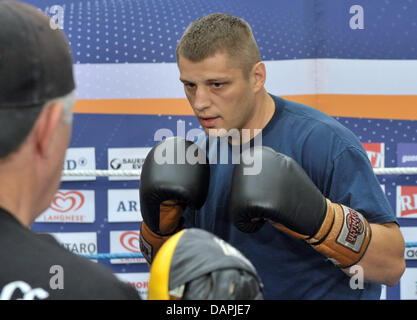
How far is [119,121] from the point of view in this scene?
2570 mm

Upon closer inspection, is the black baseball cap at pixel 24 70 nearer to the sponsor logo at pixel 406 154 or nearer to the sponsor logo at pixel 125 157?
the sponsor logo at pixel 125 157

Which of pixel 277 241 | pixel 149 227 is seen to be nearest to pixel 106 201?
pixel 149 227

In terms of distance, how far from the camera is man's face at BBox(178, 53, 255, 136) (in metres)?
1.45

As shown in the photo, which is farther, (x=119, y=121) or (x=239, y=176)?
(x=119, y=121)

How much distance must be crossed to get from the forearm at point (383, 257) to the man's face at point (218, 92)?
1.50 feet

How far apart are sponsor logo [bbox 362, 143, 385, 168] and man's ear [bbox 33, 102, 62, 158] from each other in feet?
6.79

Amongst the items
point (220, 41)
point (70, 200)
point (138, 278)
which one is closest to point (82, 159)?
point (70, 200)

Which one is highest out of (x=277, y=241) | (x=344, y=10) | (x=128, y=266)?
(x=344, y=10)

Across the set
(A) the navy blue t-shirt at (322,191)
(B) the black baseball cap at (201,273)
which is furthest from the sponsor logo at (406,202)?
(B) the black baseball cap at (201,273)

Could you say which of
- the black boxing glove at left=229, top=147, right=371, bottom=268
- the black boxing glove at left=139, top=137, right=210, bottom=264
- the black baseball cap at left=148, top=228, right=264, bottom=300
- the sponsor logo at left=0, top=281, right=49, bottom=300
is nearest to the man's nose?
the black boxing glove at left=139, top=137, right=210, bottom=264

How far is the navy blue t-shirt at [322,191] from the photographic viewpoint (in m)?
1.34

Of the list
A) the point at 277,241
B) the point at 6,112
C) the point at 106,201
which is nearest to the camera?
the point at 6,112
